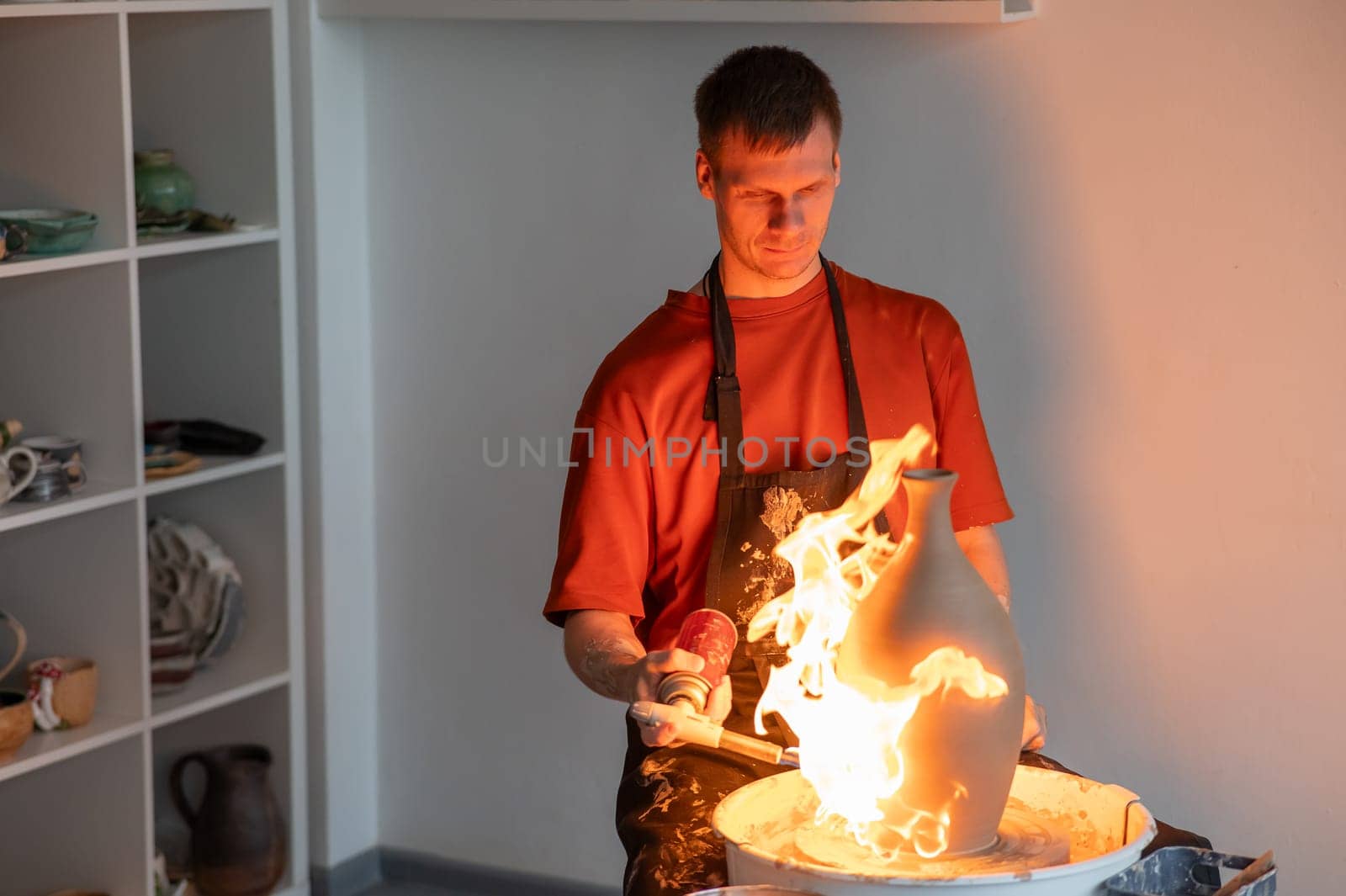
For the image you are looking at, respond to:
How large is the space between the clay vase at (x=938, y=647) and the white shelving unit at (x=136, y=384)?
1.43 m

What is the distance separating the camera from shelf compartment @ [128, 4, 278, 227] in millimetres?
2717

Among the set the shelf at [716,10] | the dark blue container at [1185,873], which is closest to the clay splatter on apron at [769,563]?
the dark blue container at [1185,873]

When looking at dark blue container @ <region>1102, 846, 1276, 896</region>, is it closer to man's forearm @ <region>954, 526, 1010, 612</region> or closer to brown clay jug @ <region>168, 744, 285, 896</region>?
man's forearm @ <region>954, 526, 1010, 612</region>

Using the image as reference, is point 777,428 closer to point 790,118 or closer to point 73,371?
point 790,118

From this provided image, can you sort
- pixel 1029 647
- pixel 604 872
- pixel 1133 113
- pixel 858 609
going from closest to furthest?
pixel 858 609 < pixel 1133 113 < pixel 1029 647 < pixel 604 872

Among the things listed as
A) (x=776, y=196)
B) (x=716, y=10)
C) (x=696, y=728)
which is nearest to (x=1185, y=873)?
(x=696, y=728)

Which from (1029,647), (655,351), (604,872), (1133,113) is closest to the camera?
(655,351)

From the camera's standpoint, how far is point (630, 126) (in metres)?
2.66

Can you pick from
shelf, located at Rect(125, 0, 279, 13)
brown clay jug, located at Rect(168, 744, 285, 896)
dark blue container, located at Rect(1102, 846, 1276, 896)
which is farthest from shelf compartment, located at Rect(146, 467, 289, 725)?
dark blue container, located at Rect(1102, 846, 1276, 896)

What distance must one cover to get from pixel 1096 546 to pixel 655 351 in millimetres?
841

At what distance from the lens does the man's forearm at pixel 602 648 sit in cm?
172

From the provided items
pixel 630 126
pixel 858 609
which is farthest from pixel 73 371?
pixel 858 609

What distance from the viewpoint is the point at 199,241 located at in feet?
8.58

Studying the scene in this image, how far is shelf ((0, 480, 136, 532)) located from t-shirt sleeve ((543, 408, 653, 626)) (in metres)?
0.92
